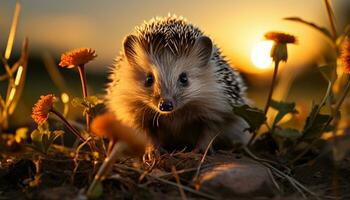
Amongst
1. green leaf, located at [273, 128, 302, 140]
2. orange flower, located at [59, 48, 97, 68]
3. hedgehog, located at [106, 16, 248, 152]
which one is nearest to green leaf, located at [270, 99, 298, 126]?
green leaf, located at [273, 128, 302, 140]

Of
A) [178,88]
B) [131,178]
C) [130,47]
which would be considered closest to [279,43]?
[178,88]

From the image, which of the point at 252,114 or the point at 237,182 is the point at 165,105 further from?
the point at 237,182

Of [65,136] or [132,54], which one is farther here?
[65,136]

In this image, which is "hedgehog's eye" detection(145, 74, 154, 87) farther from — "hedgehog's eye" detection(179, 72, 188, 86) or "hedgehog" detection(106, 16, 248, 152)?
"hedgehog's eye" detection(179, 72, 188, 86)

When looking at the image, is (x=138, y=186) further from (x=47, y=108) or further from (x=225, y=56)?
(x=225, y=56)

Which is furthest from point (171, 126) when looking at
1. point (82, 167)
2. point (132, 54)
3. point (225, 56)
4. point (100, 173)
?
point (100, 173)
